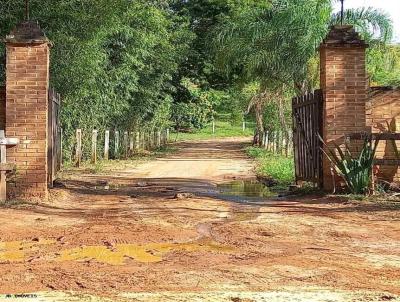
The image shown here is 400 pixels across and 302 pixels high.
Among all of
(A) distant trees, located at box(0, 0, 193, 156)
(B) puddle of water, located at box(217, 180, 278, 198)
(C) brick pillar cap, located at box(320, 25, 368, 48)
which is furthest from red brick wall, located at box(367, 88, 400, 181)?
(A) distant trees, located at box(0, 0, 193, 156)

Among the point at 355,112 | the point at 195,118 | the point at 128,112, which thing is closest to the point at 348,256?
the point at 355,112

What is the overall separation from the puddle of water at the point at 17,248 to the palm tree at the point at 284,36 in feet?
50.8

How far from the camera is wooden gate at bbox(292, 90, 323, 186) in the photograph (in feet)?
37.1

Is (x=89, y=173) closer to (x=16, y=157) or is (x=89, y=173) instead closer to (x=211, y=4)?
(x=16, y=157)

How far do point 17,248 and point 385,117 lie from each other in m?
7.58

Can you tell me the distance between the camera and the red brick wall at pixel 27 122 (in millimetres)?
9891

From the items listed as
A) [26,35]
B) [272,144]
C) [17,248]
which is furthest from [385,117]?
[272,144]

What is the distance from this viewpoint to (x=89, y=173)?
696 inches

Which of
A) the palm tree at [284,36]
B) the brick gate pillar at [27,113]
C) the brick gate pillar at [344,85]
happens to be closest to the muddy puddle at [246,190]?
the brick gate pillar at [344,85]

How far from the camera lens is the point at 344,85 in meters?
10.8

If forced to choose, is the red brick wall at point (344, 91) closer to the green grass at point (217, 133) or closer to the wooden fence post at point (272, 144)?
the wooden fence post at point (272, 144)

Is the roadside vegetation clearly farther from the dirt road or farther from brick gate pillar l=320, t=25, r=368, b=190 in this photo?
brick gate pillar l=320, t=25, r=368, b=190

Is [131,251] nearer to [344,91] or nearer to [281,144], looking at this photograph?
[344,91]

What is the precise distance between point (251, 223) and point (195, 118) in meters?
50.7
